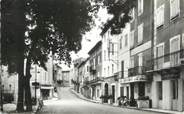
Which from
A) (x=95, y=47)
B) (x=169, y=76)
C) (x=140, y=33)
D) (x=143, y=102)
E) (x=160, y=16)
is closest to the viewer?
(x=169, y=76)

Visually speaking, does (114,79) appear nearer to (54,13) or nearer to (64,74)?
(54,13)

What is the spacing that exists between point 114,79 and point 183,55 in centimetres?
2841

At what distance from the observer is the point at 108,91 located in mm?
64812

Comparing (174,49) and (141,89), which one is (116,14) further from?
(141,89)

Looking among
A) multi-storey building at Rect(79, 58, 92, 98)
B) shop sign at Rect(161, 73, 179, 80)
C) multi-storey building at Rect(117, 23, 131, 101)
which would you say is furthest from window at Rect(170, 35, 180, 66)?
multi-storey building at Rect(79, 58, 92, 98)

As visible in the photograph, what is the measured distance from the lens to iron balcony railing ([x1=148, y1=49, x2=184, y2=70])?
29.5m

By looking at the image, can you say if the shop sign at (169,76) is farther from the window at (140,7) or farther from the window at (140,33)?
the window at (140,7)

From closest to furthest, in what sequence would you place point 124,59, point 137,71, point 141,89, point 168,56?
1. point 168,56
2. point 137,71
3. point 141,89
4. point 124,59

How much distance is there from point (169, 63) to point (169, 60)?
0.30m

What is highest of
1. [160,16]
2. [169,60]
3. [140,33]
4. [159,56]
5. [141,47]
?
[160,16]

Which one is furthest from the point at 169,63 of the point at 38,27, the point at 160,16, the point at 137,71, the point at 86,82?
the point at 86,82

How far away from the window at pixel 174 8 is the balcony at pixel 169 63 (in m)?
3.14

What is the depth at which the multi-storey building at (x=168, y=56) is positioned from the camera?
3072 cm

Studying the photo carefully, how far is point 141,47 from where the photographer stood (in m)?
41.9
